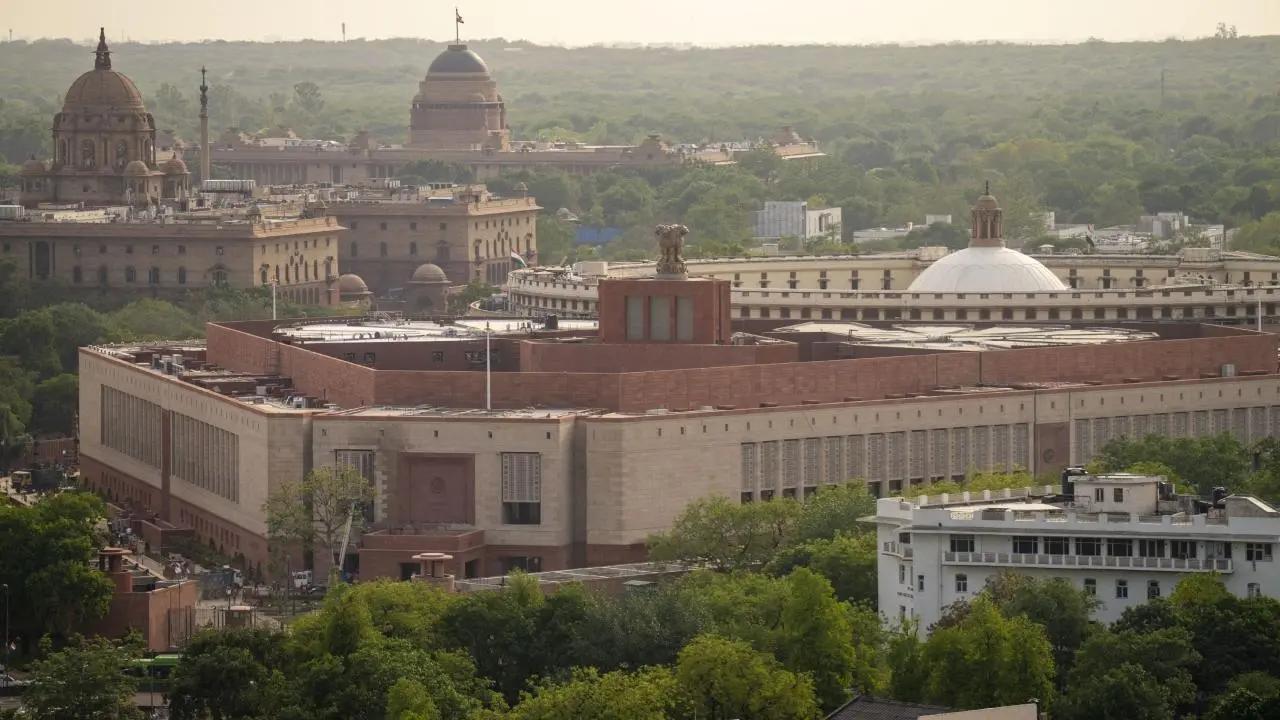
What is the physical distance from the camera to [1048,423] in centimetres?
11969

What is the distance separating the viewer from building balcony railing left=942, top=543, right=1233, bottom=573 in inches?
3472

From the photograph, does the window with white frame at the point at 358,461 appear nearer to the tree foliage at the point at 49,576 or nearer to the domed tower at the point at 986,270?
the tree foliage at the point at 49,576

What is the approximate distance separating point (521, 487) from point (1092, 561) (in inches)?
963

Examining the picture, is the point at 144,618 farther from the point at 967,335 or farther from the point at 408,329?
the point at 967,335

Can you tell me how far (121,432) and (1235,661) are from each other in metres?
58.1

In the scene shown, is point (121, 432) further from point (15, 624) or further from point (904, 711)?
point (904, 711)

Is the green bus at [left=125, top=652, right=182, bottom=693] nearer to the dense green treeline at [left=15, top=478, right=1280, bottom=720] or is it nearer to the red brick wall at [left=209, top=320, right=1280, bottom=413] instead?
the dense green treeline at [left=15, top=478, right=1280, bottom=720]

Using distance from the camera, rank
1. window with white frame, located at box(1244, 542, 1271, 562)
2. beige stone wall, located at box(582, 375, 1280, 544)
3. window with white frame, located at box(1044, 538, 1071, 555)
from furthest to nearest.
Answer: beige stone wall, located at box(582, 375, 1280, 544)
window with white frame, located at box(1044, 538, 1071, 555)
window with white frame, located at box(1244, 542, 1271, 562)

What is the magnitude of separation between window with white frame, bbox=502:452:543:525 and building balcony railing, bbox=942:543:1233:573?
72.7ft

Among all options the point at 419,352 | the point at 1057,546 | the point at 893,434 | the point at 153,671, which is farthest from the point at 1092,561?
→ the point at 419,352

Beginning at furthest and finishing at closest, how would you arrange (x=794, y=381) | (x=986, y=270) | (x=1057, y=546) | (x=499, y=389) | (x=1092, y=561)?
(x=986, y=270) → (x=794, y=381) → (x=499, y=389) → (x=1057, y=546) → (x=1092, y=561)

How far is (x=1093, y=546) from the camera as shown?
293 ft

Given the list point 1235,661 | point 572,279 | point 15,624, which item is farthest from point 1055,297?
point 1235,661

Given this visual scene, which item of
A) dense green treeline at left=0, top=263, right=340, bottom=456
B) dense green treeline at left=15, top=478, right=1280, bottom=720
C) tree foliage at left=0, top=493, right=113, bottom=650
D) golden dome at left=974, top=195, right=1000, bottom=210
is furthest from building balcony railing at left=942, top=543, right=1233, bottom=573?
golden dome at left=974, top=195, right=1000, bottom=210
